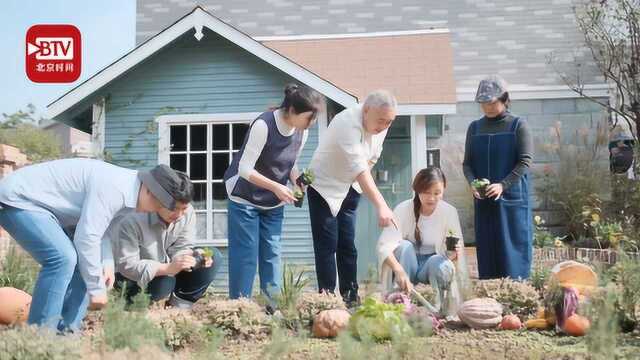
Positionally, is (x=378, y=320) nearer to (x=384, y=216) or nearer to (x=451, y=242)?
(x=384, y=216)

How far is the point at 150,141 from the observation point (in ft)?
29.7

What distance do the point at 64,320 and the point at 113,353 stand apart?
4.22 ft

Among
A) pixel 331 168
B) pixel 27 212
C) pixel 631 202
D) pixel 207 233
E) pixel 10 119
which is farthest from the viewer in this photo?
pixel 10 119

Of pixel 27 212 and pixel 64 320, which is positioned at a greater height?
pixel 27 212

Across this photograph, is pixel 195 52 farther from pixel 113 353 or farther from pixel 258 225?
pixel 113 353

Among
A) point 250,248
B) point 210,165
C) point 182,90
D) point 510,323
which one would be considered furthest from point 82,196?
point 182,90

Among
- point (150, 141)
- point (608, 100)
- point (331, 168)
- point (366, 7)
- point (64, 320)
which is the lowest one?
point (64, 320)

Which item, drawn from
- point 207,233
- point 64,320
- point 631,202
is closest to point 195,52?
point 207,233

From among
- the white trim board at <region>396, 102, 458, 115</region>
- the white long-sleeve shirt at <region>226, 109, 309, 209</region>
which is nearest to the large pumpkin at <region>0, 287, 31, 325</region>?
the white long-sleeve shirt at <region>226, 109, 309, 209</region>

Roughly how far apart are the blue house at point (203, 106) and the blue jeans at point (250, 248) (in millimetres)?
4126

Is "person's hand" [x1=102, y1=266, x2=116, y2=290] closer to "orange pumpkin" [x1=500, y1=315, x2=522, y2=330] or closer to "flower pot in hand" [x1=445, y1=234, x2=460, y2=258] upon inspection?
"flower pot in hand" [x1=445, y1=234, x2=460, y2=258]

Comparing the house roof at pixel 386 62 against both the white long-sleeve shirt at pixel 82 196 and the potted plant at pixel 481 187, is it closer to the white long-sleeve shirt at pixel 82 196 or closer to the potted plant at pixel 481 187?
the potted plant at pixel 481 187

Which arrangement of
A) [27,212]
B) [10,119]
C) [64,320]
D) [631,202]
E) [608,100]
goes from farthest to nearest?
[10,119]
[608,100]
[631,202]
[64,320]
[27,212]

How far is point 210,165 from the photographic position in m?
8.84
